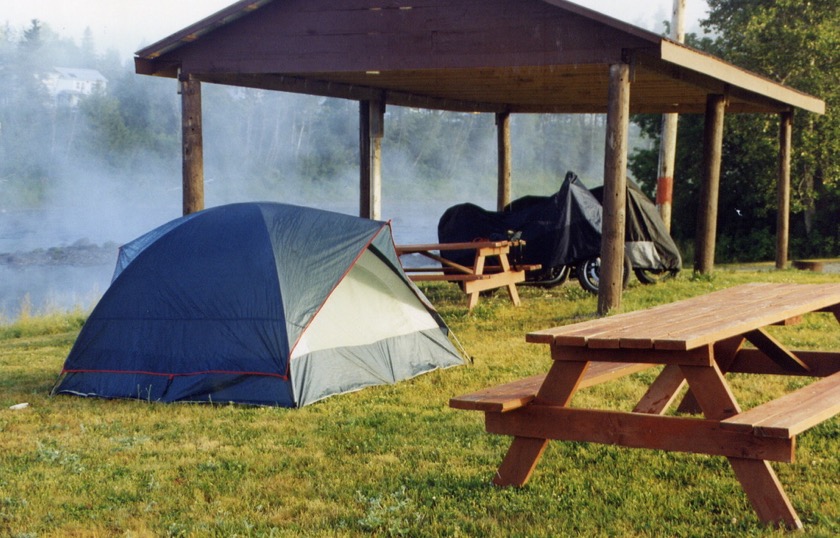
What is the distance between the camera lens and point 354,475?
17.7 feet

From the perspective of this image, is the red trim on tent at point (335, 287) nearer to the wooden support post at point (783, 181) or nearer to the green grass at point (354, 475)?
the green grass at point (354, 475)

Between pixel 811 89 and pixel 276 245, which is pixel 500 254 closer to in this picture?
pixel 276 245

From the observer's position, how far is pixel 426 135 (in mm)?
72188

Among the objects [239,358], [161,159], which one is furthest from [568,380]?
[161,159]

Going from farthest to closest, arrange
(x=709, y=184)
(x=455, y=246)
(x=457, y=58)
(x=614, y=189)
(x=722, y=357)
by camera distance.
A: (x=709, y=184) < (x=455, y=246) < (x=457, y=58) < (x=614, y=189) < (x=722, y=357)

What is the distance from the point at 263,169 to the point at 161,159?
614cm

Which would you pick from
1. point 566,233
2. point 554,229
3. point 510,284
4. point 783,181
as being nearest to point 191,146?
point 510,284

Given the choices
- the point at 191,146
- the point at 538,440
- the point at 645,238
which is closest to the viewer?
the point at 538,440

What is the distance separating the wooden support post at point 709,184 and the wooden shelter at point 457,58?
2 cm

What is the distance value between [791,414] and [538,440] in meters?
1.17

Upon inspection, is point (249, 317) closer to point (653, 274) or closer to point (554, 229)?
→ point (554, 229)

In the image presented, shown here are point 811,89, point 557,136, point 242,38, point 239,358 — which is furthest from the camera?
point 557,136

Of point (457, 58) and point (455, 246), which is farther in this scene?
point (455, 246)

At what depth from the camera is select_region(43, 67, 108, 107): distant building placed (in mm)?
69312
